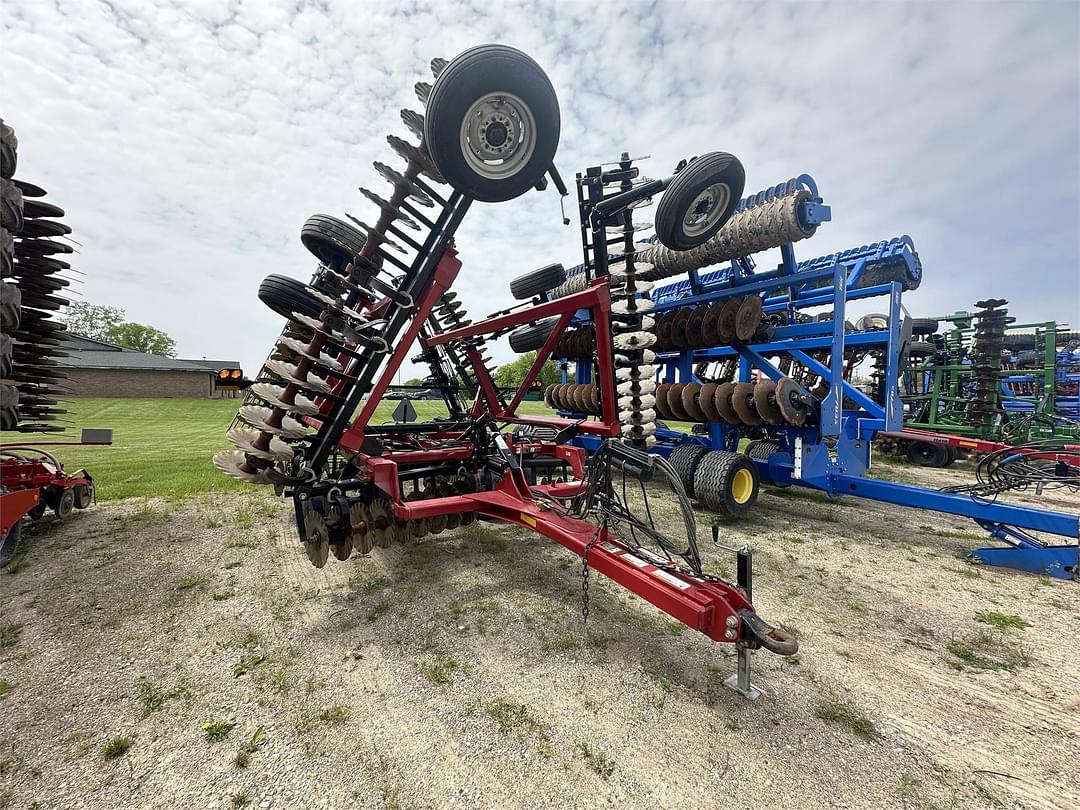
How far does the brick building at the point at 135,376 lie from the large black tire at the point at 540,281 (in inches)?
1188

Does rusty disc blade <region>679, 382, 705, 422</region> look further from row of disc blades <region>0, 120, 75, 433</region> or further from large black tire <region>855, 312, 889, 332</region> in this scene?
row of disc blades <region>0, 120, 75, 433</region>

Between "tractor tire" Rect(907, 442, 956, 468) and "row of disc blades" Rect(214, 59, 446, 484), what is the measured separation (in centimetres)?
1195

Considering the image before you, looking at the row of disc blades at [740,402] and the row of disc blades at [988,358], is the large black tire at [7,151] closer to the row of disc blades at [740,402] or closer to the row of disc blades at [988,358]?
the row of disc blades at [740,402]

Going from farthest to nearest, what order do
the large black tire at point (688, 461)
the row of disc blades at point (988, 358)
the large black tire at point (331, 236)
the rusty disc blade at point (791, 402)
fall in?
the row of disc blades at point (988, 358)
the large black tire at point (688, 461)
the rusty disc blade at point (791, 402)
the large black tire at point (331, 236)

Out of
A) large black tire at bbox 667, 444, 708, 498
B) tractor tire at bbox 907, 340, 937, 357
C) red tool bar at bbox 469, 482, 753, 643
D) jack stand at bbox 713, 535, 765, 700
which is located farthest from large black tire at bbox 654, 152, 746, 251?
tractor tire at bbox 907, 340, 937, 357

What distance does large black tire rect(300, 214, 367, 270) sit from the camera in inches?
175

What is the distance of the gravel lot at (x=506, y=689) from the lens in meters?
1.93

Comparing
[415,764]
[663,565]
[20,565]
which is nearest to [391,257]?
[663,565]

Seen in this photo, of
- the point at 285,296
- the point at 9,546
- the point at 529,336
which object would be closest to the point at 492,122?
the point at 285,296

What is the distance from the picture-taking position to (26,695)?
2.45 m

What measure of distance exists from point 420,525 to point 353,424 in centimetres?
105

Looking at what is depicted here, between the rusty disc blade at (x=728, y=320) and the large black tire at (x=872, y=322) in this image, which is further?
the large black tire at (x=872, y=322)

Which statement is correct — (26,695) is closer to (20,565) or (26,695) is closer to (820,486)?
(20,565)

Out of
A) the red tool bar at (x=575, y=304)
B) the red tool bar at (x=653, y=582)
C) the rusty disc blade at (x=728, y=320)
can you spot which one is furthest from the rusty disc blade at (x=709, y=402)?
the red tool bar at (x=653, y=582)
